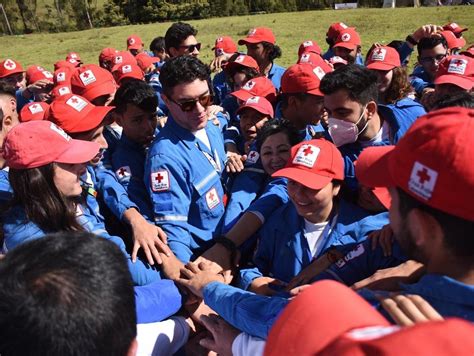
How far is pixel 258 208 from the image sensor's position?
305 cm

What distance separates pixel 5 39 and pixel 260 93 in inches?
1464

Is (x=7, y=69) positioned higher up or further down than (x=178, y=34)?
further down

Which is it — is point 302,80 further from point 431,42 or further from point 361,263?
point 431,42

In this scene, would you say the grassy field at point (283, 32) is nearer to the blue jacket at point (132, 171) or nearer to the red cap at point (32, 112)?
the red cap at point (32, 112)

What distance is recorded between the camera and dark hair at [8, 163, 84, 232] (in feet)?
7.32

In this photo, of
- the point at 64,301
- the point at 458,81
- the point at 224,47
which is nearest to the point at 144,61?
the point at 224,47

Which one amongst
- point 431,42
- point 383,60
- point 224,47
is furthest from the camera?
point 224,47

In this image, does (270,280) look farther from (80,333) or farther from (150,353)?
(80,333)

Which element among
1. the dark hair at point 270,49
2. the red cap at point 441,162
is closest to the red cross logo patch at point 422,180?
the red cap at point 441,162

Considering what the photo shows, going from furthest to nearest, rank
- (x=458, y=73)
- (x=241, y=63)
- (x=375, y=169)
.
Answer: (x=241, y=63) → (x=458, y=73) → (x=375, y=169)

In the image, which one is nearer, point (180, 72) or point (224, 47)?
point (180, 72)

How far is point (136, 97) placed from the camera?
361 cm

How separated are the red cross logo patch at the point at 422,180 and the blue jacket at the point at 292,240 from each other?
1255 millimetres

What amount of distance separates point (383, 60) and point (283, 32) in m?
21.6
